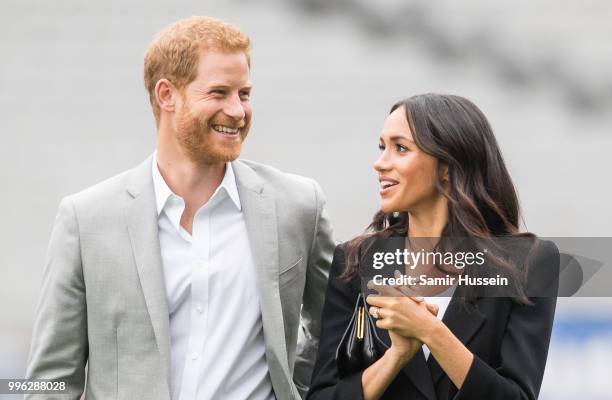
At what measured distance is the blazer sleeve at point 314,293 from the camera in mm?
3125

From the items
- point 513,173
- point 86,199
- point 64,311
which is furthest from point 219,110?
point 513,173

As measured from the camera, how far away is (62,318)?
2.86 meters

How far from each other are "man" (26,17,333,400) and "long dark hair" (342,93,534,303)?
31cm

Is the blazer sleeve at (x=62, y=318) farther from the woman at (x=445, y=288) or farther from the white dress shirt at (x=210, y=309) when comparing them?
the woman at (x=445, y=288)

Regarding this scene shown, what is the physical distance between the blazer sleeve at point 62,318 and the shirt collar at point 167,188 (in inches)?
8.9

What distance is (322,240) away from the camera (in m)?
3.14

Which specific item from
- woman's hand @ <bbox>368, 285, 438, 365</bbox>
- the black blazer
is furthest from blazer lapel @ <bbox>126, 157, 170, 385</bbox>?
woman's hand @ <bbox>368, 285, 438, 365</bbox>

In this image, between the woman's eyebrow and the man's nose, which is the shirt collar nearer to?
the man's nose

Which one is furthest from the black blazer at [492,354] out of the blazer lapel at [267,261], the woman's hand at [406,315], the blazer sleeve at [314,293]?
the blazer sleeve at [314,293]

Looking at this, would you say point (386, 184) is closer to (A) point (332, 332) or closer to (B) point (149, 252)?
(A) point (332, 332)

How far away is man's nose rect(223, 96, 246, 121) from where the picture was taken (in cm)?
288

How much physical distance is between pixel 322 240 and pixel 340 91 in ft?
18.5

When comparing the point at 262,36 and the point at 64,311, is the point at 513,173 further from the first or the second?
the point at 64,311

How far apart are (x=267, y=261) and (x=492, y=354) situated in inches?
25.9
